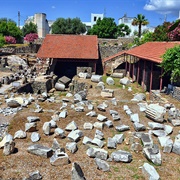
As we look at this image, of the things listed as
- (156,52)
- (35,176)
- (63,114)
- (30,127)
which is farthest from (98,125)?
(156,52)

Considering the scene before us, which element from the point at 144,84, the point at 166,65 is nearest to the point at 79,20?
the point at 144,84

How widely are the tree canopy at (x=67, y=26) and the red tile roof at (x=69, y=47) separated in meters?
25.2

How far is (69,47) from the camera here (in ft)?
95.0

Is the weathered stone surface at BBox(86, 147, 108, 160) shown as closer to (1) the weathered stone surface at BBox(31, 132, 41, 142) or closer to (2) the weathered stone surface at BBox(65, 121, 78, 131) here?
(2) the weathered stone surface at BBox(65, 121, 78, 131)

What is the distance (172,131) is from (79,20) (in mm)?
51541

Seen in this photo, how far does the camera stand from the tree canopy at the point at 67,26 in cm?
5544

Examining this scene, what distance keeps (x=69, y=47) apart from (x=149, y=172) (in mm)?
23694

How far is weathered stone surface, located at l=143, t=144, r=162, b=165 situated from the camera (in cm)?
752

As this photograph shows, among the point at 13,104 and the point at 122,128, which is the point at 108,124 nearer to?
the point at 122,128

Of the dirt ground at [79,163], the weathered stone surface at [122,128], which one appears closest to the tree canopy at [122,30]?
the weathered stone surface at [122,128]

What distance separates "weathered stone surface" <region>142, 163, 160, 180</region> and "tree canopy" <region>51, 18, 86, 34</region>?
50.9 m

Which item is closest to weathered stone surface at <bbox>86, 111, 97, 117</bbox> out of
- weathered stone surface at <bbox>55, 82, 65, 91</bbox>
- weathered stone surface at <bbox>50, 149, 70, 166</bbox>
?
weathered stone surface at <bbox>50, 149, 70, 166</bbox>

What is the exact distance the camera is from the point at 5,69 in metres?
26.0

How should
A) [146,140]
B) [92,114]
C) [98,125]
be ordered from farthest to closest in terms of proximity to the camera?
[92,114] < [98,125] < [146,140]
